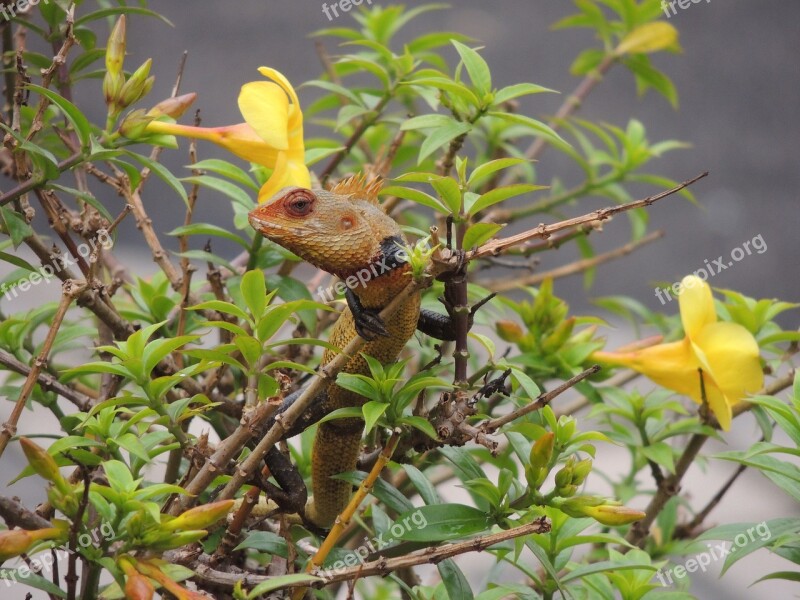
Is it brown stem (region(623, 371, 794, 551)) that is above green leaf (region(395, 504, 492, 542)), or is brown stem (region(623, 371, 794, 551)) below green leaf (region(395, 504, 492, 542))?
below

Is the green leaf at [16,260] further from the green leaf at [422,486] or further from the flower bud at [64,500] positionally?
the green leaf at [422,486]

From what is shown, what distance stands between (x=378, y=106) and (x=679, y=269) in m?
3.78

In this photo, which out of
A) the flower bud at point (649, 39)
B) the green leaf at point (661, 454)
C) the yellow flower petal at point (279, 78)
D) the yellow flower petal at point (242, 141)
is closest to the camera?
the yellow flower petal at point (279, 78)

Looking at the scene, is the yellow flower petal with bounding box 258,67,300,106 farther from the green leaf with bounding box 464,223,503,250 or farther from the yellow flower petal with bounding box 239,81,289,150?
the green leaf with bounding box 464,223,503,250

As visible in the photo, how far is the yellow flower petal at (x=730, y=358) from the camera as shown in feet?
Result: 4.10

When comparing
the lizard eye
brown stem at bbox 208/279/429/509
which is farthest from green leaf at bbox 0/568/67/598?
the lizard eye

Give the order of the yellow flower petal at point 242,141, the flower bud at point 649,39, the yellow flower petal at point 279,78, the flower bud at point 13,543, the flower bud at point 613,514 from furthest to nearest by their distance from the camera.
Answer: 1. the flower bud at point 649,39
2. the yellow flower petal at point 242,141
3. the yellow flower petal at point 279,78
4. the flower bud at point 613,514
5. the flower bud at point 13,543

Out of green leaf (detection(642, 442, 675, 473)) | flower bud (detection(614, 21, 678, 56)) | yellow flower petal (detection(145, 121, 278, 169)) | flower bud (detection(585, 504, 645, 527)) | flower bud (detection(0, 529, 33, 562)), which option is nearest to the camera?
flower bud (detection(0, 529, 33, 562))

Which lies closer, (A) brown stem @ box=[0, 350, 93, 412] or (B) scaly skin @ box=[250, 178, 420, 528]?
(B) scaly skin @ box=[250, 178, 420, 528]

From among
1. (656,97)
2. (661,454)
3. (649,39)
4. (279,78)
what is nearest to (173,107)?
(279,78)

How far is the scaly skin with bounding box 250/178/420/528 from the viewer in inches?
42.4

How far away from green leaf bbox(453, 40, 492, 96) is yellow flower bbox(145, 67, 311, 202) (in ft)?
0.91

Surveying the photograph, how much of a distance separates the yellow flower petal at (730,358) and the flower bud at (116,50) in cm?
84

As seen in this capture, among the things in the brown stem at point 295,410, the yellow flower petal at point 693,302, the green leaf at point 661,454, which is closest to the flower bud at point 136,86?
the brown stem at point 295,410
